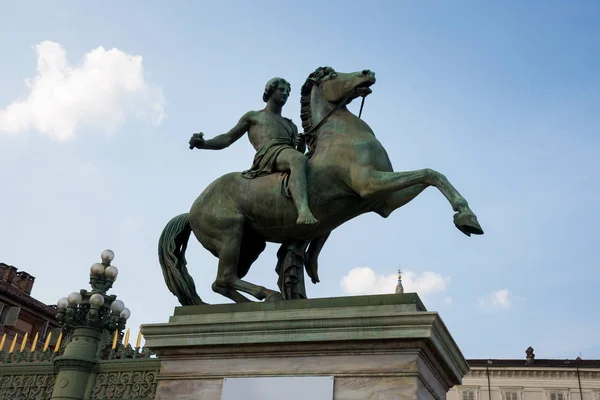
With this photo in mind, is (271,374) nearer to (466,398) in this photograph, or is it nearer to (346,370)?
(346,370)

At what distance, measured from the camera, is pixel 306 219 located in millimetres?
6543

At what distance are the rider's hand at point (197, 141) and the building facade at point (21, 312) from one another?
33.7m

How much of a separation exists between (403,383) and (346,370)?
521mm

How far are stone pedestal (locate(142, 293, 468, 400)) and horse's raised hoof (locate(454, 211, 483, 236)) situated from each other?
811mm

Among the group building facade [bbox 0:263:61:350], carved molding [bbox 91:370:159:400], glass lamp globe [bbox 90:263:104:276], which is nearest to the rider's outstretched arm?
carved molding [bbox 91:370:159:400]

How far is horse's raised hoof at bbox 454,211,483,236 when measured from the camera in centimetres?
602

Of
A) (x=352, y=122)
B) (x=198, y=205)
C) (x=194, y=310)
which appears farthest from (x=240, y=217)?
(x=352, y=122)

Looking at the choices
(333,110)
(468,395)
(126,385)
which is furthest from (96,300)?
(468,395)

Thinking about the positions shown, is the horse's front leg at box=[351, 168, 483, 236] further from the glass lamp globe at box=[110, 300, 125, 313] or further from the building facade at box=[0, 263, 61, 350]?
the building facade at box=[0, 263, 61, 350]

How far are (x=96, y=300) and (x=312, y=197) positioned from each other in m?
4.79

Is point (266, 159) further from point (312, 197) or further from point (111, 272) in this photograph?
point (111, 272)

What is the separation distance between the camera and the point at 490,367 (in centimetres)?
5059

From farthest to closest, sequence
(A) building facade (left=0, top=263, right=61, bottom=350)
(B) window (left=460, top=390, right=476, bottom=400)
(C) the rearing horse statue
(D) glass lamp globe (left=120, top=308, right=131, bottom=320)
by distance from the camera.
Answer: (B) window (left=460, top=390, right=476, bottom=400), (A) building facade (left=0, top=263, right=61, bottom=350), (D) glass lamp globe (left=120, top=308, right=131, bottom=320), (C) the rearing horse statue

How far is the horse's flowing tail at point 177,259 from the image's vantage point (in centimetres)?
745
